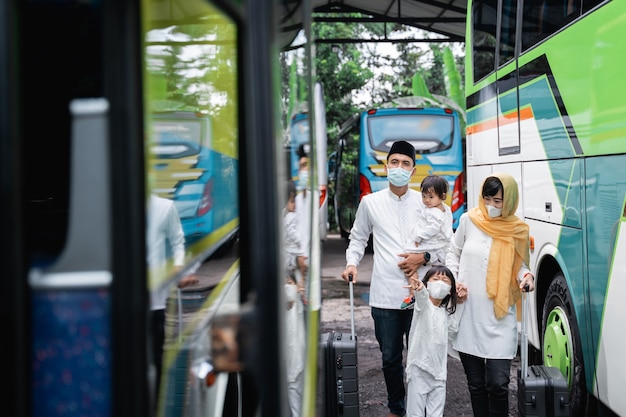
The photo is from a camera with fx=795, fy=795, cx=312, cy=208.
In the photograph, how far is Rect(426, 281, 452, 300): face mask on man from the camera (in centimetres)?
426

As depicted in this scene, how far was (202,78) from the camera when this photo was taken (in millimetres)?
2086

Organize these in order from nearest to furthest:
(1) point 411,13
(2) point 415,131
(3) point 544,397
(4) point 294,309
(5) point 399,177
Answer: (4) point 294,309
(3) point 544,397
(5) point 399,177
(2) point 415,131
(1) point 411,13

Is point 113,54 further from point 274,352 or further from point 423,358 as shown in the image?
point 423,358

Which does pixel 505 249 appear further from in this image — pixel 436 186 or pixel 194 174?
pixel 194 174

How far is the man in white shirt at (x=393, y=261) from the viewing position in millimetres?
4574

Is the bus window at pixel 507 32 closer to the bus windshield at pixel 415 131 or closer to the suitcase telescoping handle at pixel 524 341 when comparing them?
the suitcase telescoping handle at pixel 524 341

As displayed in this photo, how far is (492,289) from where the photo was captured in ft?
13.8

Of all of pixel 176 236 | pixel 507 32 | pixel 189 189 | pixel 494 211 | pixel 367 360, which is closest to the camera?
pixel 176 236

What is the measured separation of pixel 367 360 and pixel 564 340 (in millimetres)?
2368

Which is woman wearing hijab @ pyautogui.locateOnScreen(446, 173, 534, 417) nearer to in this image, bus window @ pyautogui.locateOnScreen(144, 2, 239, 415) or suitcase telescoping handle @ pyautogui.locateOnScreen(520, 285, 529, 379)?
suitcase telescoping handle @ pyautogui.locateOnScreen(520, 285, 529, 379)

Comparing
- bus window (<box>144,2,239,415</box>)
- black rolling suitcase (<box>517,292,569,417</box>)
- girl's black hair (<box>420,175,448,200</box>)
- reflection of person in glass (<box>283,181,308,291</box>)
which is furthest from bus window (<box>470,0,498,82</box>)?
bus window (<box>144,2,239,415</box>)

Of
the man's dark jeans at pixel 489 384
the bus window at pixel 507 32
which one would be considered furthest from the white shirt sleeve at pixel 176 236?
the bus window at pixel 507 32

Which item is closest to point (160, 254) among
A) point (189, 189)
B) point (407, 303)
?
point (189, 189)

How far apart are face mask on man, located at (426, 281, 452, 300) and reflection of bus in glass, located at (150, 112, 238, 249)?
2063 mm
